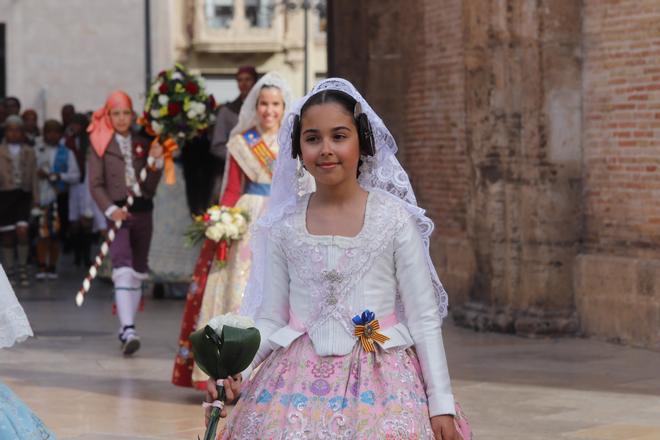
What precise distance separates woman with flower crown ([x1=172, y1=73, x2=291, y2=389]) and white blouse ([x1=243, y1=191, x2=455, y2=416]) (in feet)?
14.2

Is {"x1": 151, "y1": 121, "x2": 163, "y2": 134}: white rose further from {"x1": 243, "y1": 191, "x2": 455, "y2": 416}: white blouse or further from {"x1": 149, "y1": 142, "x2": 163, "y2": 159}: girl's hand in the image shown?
{"x1": 243, "y1": 191, "x2": 455, "y2": 416}: white blouse

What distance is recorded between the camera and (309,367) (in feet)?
16.6

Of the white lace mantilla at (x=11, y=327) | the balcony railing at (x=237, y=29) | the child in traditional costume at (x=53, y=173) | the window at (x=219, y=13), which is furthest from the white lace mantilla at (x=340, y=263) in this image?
the window at (x=219, y=13)

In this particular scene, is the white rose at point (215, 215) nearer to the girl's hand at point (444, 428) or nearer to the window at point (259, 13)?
the girl's hand at point (444, 428)

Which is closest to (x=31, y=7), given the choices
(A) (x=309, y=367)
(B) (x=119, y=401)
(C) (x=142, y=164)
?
(C) (x=142, y=164)

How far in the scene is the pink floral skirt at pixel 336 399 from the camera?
4.93 m

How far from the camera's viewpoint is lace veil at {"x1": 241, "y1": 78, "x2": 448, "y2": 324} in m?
5.36

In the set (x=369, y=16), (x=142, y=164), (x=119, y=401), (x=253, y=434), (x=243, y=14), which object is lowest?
(x=119, y=401)

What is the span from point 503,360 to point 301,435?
277 inches

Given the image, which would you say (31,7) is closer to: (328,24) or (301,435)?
(328,24)

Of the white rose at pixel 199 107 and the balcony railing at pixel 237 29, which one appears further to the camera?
the balcony railing at pixel 237 29

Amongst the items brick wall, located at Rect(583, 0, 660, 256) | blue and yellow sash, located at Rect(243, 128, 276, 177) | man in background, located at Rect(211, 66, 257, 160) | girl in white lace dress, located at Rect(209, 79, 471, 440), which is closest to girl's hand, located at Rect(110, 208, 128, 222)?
man in background, located at Rect(211, 66, 257, 160)

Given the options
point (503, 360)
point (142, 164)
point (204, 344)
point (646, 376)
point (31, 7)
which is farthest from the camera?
point (31, 7)

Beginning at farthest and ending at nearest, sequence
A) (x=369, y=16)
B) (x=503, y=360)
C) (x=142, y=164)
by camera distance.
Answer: (x=369, y=16) → (x=142, y=164) → (x=503, y=360)
